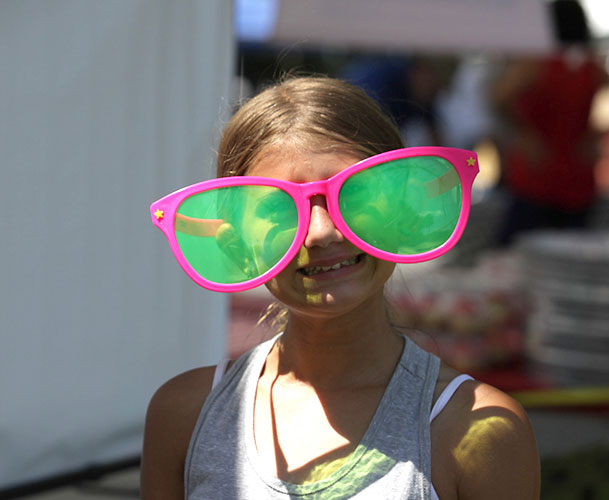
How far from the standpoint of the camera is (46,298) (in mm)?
1775

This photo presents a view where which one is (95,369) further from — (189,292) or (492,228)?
(492,228)

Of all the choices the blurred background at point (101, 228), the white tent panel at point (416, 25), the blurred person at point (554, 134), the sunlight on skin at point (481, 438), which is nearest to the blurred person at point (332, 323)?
the sunlight on skin at point (481, 438)

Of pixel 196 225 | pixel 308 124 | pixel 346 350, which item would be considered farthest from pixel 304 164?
pixel 346 350

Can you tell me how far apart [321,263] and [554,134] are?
356 cm

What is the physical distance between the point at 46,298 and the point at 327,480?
926mm

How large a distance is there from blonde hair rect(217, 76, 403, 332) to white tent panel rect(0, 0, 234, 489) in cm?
61

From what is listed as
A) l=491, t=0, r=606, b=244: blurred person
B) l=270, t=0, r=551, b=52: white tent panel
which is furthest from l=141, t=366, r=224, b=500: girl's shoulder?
l=491, t=0, r=606, b=244: blurred person

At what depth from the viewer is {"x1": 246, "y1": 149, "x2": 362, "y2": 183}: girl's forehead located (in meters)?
1.13

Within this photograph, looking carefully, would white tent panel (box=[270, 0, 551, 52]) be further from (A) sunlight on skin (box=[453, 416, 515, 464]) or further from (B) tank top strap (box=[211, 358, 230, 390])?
(A) sunlight on skin (box=[453, 416, 515, 464])

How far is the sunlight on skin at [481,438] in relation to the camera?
42.9 inches

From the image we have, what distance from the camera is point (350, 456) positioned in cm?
113

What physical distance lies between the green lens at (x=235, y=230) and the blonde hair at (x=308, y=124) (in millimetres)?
95

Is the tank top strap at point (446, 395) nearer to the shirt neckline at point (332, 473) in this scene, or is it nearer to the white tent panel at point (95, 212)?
the shirt neckline at point (332, 473)

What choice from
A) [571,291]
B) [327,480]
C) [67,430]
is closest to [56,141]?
[67,430]
